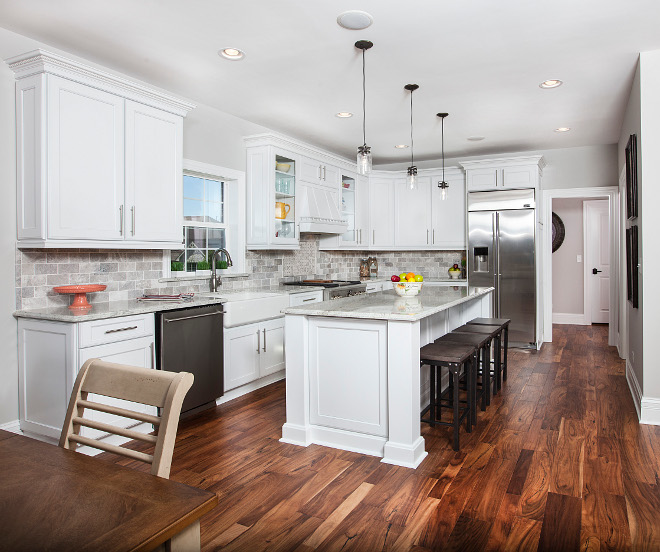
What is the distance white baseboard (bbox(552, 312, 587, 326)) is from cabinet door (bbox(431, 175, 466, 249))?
119 inches

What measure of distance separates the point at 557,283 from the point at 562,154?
9.45 feet

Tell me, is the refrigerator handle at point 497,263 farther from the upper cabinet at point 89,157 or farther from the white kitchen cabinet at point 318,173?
the upper cabinet at point 89,157

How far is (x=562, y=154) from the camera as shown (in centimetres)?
654

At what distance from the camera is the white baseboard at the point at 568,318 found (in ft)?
28.0

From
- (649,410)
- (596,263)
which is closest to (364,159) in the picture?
(649,410)

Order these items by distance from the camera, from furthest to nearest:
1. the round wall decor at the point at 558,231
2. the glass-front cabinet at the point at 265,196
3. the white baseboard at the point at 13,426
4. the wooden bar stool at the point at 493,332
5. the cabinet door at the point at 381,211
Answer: the round wall decor at the point at 558,231
the cabinet door at the point at 381,211
the glass-front cabinet at the point at 265,196
the wooden bar stool at the point at 493,332
the white baseboard at the point at 13,426

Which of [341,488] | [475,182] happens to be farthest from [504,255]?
[341,488]

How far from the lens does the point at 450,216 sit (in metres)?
6.96

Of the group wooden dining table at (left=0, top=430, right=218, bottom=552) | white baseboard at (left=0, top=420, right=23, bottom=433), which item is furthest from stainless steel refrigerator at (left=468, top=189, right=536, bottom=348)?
wooden dining table at (left=0, top=430, right=218, bottom=552)

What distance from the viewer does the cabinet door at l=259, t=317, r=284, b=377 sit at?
14.8 ft

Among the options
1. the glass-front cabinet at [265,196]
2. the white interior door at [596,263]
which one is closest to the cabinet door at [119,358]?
the glass-front cabinet at [265,196]

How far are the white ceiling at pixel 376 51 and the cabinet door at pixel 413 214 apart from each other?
194 centimetres

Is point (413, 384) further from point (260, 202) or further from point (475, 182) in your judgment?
point (475, 182)

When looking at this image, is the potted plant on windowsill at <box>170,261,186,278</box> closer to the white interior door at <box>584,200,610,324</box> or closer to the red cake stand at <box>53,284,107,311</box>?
the red cake stand at <box>53,284,107,311</box>
